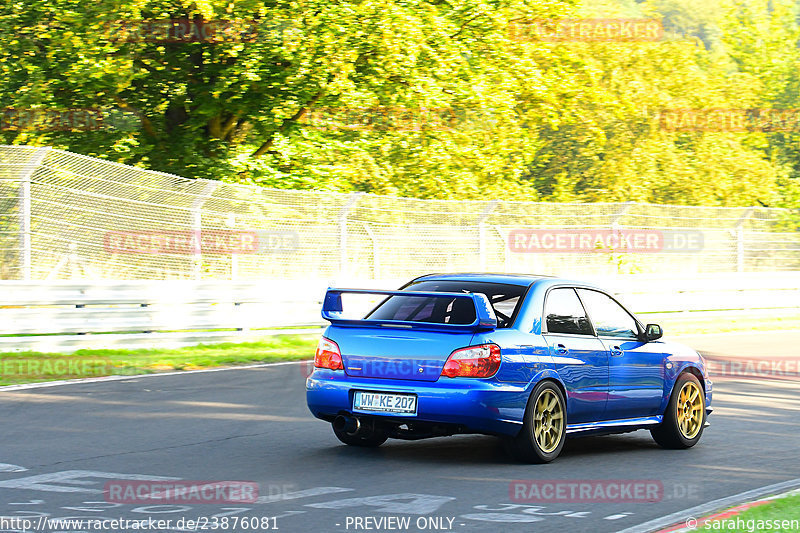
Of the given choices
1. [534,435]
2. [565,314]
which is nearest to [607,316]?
[565,314]

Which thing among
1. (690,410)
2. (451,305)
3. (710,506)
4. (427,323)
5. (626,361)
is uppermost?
(451,305)

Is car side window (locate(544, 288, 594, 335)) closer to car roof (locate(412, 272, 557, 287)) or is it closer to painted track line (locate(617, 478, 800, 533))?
car roof (locate(412, 272, 557, 287))

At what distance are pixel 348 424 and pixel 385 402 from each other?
382mm

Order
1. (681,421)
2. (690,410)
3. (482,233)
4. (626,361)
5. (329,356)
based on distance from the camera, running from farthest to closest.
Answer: (482,233) → (690,410) → (681,421) → (626,361) → (329,356)

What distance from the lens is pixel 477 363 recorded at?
334 inches

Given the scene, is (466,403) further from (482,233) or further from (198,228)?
(482,233)

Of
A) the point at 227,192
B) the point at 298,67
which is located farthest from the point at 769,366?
the point at 298,67

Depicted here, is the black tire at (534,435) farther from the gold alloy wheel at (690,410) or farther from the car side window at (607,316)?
the gold alloy wheel at (690,410)

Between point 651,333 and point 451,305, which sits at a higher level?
point 451,305

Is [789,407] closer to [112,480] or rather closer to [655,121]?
[112,480]

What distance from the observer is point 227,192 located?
20.8 m

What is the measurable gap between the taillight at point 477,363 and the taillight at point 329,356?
951mm

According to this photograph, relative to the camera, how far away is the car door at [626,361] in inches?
377

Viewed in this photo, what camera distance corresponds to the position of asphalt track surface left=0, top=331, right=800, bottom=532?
6871mm
